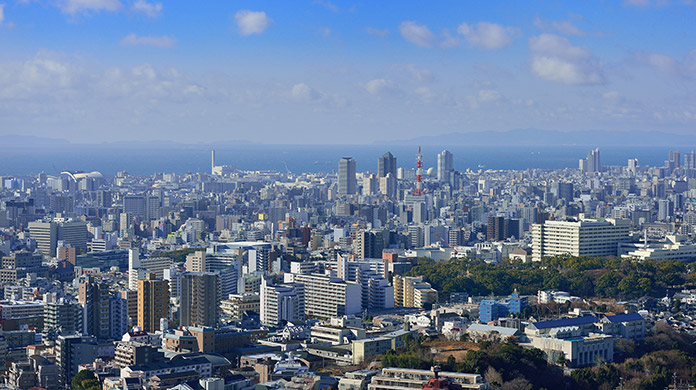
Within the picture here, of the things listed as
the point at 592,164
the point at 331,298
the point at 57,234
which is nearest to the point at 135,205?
the point at 57,234

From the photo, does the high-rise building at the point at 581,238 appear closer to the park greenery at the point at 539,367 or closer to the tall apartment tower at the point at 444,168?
the park greenery at the point at 539,367

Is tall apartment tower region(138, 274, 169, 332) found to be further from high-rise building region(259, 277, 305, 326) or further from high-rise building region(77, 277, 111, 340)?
high-rise building region(259, 277, 305, 326)

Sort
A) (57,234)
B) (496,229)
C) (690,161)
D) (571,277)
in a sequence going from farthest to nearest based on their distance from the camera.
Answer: (690,161) < (496,229) < (57,234) < (571,277)

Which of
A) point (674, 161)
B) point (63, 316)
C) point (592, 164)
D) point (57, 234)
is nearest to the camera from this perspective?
point (63, 316)

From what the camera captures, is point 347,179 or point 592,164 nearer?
point 347,179

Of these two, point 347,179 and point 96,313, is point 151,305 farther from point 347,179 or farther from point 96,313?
point 347,179

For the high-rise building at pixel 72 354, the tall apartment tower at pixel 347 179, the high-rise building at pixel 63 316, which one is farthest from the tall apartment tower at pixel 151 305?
the tall apartment tower at pixel 347 179

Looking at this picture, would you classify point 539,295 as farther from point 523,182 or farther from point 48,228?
point 523,182
